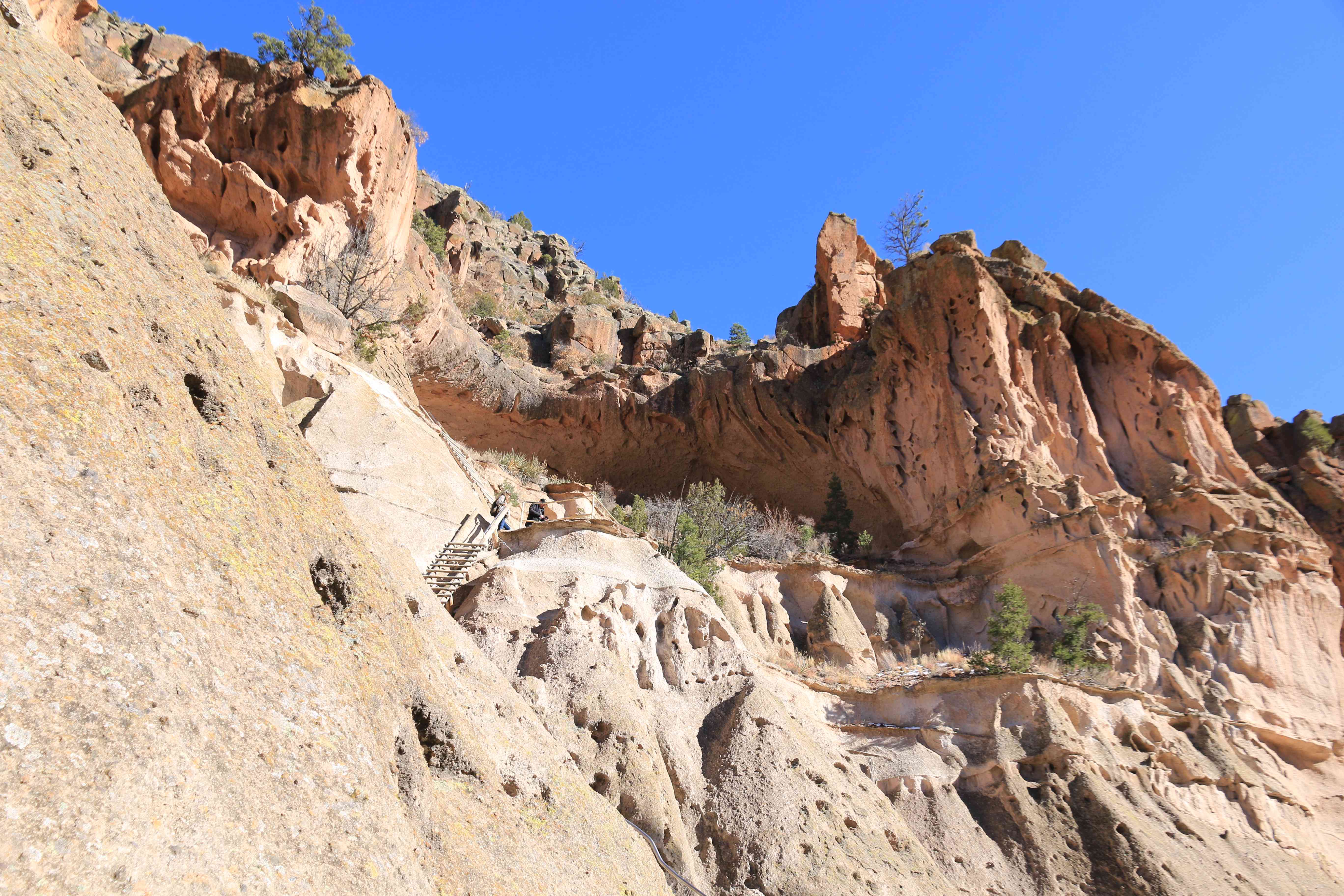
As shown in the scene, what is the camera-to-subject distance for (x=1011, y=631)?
49.0 ft

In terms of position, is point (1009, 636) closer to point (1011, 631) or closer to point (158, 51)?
point (1011, 631)

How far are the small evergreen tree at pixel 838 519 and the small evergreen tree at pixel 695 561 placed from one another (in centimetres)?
632

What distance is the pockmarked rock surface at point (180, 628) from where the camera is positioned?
2957 mm

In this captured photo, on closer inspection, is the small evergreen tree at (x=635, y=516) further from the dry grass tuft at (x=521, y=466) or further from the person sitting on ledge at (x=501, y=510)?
the person sitting on ledge at (x=501, y=510)

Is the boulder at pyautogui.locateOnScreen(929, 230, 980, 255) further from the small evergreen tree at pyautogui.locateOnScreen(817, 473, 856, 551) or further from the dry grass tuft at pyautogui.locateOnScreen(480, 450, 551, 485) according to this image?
the dry grass tuft at pyautogui.locateOnScreen(480, 450, 551, 485)

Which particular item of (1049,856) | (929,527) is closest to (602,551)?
(1049,856)

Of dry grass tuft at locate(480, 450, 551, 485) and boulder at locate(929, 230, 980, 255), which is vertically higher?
boulder at locate(929, 230, 980, 255)

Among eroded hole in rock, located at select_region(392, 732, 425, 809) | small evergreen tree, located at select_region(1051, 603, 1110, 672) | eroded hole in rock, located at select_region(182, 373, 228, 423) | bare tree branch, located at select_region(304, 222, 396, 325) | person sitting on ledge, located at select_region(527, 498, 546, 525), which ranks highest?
small evergreen tree, located at select_region(1051, 603, 1110, 672)

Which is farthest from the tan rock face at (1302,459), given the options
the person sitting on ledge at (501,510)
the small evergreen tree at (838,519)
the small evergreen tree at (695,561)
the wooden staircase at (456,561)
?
the wooden staircase at (456,561)

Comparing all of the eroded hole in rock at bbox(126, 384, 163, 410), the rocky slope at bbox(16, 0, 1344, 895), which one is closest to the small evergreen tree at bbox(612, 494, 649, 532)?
the rocky slope at bbox(16, 0, 1344, 895)

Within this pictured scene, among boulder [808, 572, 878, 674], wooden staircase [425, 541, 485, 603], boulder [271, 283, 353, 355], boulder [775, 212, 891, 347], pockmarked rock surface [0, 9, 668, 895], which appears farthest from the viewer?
boulder [775, 212, 891, 347]

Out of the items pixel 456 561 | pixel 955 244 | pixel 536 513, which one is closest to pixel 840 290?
pixel 955 244

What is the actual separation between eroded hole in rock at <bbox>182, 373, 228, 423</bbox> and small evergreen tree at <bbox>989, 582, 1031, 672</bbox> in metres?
12.5

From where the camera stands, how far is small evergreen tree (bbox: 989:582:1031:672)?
13.7 m
